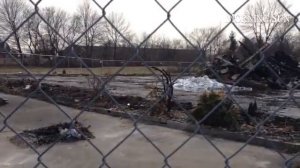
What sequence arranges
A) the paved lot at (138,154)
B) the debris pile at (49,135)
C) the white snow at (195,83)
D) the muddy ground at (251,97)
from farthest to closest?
the white snow at (195,83), the muddy ground at (251,97), the debris pile at (49,135), the paved lot at (138,154)

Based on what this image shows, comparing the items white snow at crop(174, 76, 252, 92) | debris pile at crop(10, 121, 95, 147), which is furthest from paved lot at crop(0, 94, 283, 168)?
white snow at crop(174, 76, 252, 92)

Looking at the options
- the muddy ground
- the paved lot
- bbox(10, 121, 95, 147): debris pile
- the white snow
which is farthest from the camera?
the white snow

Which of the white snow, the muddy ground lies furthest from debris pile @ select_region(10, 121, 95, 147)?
the white snow

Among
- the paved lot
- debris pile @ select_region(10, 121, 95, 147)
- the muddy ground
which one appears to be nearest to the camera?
the paved lot

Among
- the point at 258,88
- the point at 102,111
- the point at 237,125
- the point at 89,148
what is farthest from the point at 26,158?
the point at 258,88

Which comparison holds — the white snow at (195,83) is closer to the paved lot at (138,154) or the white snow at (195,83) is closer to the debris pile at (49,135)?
the paved lot at (138,154)

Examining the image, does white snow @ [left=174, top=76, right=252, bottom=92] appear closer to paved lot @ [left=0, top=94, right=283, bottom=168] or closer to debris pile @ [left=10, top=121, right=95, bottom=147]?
paved lot @ [left=0, top=94, right=283, bottom=168]

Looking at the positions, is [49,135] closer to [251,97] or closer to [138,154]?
[138,154]

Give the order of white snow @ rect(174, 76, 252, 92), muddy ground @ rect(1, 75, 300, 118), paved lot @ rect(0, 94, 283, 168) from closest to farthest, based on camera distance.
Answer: paved lot @ rect(0, 94, 283, 168)
muddy ground @ rect(1, 75, 300, 118)
white snow @ rect(174, 76, 252, 92)

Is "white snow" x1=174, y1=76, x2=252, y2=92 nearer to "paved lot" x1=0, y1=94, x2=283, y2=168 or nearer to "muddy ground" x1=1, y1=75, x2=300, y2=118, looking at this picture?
"muddy ground" x1=1, y1=75, x2=300, y2=118

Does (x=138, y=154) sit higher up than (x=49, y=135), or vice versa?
(x=138, y=154)

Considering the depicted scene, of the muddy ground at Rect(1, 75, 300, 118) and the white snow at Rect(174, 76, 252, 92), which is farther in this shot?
the white snow at Rect(174, 76, 252, 92)

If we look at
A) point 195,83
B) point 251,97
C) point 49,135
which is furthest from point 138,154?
point 195,83

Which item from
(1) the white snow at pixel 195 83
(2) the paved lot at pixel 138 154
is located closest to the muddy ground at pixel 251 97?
(2) the paved lot at pixel 138 154
